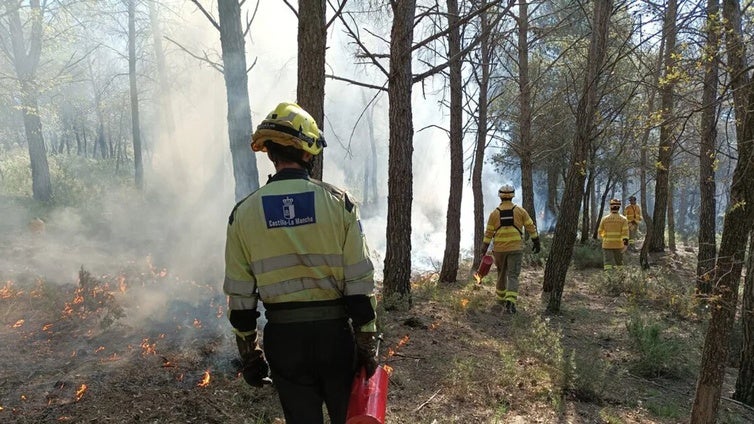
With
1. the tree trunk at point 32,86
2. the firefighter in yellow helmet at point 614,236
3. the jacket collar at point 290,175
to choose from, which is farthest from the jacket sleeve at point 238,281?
the tree trunk at point 32,86

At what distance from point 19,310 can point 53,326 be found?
101 cm

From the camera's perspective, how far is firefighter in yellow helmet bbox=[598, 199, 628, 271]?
11039 mm

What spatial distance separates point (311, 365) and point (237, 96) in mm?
7227

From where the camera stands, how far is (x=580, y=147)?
23.3 ft

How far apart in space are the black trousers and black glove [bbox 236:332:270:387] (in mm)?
150

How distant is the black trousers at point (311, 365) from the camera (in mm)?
2148

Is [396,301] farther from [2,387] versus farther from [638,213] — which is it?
[638,213]

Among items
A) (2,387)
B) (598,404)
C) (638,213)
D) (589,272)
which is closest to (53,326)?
(2,387)

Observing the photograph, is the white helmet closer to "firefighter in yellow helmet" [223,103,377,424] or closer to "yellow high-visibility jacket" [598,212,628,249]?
"yellow high-visibility jacket" [598,212,628,249]

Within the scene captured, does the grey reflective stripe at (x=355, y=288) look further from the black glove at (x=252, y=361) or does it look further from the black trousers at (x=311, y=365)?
the black glove at (x=252, y=361)

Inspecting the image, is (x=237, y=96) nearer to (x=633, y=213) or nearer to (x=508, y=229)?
(x=508, y=229)

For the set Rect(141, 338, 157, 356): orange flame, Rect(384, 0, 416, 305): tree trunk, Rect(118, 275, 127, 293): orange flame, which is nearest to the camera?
Rect(141, 338, 157, 356): orange flame

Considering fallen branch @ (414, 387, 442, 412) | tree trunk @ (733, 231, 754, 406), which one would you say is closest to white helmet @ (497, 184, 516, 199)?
tree trunk @ (733, 231, 754, 406)

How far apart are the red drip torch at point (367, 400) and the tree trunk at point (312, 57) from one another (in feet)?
9.06
